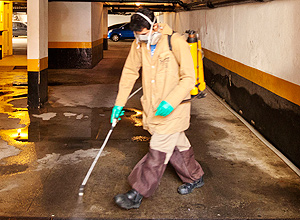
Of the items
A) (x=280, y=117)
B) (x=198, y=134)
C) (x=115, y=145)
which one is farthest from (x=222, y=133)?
(x=115, y=145)

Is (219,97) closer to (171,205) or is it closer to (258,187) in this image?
(258,187)

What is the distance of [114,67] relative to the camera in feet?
48.0

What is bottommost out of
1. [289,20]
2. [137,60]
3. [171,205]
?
[171,205]

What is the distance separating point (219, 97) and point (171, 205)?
5660mm

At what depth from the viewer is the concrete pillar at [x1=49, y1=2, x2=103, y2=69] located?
1379cm

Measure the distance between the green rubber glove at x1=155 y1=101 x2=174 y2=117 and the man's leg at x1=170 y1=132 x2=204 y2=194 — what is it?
49cm

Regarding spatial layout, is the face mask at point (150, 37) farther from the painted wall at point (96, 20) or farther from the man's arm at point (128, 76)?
the painted wall at point (96, 20)

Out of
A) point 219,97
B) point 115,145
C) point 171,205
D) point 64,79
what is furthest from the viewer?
point 64,79

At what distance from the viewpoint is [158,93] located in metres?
3.78

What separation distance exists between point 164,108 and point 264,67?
309 cm

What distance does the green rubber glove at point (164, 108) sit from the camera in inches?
141

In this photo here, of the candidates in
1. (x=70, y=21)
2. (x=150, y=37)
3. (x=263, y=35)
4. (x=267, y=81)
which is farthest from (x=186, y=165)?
(x=70, y=21)

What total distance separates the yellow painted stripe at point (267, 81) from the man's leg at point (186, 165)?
157 centimetres

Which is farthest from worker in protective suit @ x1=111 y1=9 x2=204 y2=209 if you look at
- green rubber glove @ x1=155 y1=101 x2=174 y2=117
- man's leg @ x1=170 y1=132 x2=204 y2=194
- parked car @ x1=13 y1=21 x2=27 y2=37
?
parked car @ x1=13 y1=21 x2=27 y2=37
